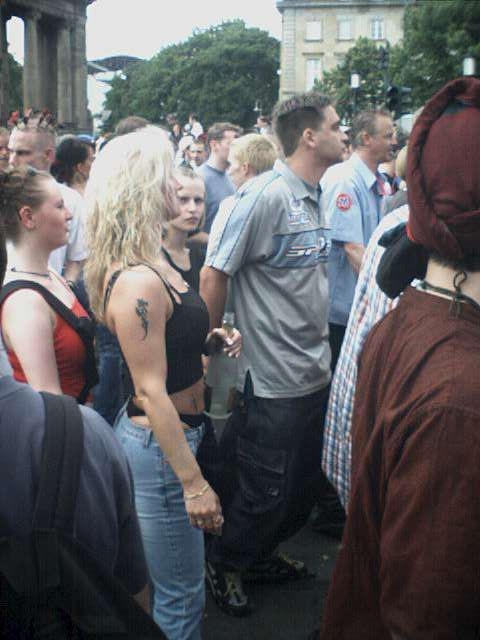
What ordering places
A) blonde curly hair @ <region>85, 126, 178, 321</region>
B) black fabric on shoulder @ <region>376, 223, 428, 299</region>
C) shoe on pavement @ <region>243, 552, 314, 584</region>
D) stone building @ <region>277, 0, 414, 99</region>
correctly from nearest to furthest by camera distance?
black fabric on shoulder @ <region>376, 223, 428, 299</region> → blonde curly hair @ <region>85, 126, 178, 321</region> → shoe on pavement @ <region>243, 552, 314, 584</region> → stone building @ <region>277, 0, 414, 99</region>

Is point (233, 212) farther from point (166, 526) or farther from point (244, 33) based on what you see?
point (244, 33)

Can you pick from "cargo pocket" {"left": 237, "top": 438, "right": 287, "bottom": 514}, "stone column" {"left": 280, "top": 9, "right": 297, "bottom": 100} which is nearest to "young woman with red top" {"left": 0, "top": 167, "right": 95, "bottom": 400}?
"cargo pocket" {"left": 237, "top": 438, "right": 287, "bottom": 514}

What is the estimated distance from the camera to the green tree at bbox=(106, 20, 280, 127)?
9681 cm

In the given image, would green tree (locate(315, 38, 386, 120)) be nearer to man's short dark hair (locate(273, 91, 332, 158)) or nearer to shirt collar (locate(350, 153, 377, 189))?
shirt collar (locate(350, 153, 377, 189))

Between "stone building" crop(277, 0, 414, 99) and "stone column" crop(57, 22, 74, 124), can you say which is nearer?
"stone column" crop(57, 22, 74, 124)

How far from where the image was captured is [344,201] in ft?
18.6

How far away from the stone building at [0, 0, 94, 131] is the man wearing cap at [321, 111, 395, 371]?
2561 inches

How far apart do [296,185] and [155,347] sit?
64.2 inches

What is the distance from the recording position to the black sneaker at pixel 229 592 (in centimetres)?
404

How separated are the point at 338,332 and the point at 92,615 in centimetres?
409

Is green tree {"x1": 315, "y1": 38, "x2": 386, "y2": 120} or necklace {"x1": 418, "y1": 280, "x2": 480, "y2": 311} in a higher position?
green tree {"x1": 315, "y1": 38, "x2": 386, "y2": 120}

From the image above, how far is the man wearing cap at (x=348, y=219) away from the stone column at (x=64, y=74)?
67.0 m

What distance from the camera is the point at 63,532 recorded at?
4.82 ft

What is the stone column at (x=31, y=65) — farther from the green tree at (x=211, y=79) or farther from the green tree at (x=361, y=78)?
the green tree at (x=211, y=79)
